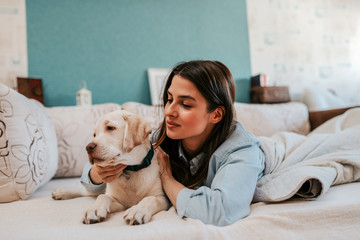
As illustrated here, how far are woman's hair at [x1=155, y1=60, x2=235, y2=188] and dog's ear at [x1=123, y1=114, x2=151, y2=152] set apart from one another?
0.76 ft

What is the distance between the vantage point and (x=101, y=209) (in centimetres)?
83

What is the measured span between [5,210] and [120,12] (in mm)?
2160

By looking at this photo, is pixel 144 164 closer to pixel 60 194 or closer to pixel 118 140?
pixel 118 140

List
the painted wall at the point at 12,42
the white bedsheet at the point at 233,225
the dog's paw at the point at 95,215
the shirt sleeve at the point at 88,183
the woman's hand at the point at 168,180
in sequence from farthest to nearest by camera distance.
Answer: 1. the painted wall at the point at 12,42
2. the shirt sleeve at the point at 88,183
3. the woman's hand at the point at 168,180
4. the dog's paw at the point at 95,215
5. the white bedsheet at the point at 233,225

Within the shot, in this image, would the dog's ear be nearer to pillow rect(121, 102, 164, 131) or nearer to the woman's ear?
the woman's ear

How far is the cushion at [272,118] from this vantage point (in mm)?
2109

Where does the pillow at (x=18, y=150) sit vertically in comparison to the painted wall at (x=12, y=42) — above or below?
below

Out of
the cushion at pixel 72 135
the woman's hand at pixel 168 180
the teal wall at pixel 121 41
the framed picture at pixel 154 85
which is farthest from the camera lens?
the framed picture at pixel 154 85

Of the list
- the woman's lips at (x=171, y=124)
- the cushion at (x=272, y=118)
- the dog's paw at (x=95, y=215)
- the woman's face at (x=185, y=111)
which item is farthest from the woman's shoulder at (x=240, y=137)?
the cushion at (x=272, y=118)

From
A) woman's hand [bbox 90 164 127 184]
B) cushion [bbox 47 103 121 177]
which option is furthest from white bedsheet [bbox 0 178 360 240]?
cushion [bbox 47 103 121 177]

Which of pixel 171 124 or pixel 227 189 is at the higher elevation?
pixel 171 124

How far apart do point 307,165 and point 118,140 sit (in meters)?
0.87

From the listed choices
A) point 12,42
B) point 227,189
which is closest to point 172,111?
point 227,189

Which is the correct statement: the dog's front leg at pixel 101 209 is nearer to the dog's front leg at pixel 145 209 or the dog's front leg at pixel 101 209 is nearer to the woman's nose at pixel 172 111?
the dog's front leg at pixel 145 209
